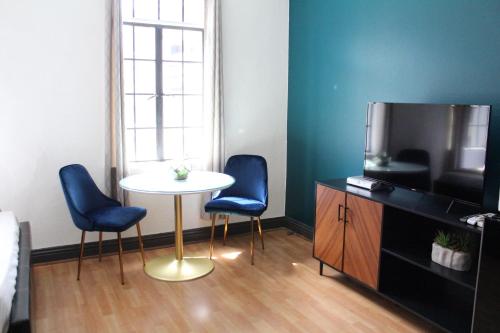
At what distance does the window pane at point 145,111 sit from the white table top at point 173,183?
1.90 feet

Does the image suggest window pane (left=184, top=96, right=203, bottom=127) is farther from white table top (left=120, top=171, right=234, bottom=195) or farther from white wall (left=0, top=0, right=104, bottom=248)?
white wall (left=0, top=0, right=104, bottom=248)

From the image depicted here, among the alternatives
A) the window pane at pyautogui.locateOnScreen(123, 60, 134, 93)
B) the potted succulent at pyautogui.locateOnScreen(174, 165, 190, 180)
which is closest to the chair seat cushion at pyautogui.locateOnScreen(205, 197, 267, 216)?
the potted succulent at pyautogui.locateOnScreen(174, 165, 190, 180)

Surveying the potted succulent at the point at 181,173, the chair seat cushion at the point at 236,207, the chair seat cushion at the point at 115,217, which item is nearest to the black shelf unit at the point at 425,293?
the chair seat cushion at the point at 236,207

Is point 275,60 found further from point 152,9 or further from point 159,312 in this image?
point 159,312

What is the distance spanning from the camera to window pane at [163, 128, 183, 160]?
171 inches

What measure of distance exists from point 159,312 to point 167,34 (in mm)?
2501

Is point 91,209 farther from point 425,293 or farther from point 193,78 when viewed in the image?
point 425,293

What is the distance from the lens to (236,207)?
12.7 feet

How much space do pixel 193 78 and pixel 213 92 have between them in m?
0.28

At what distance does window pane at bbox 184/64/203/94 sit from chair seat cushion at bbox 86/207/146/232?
4.39ft

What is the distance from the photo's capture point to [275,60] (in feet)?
15.5

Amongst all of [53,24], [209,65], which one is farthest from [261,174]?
[53,24]

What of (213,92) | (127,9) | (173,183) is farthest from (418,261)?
(127,9)

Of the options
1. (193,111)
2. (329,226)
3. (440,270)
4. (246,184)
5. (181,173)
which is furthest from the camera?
(193,111)
